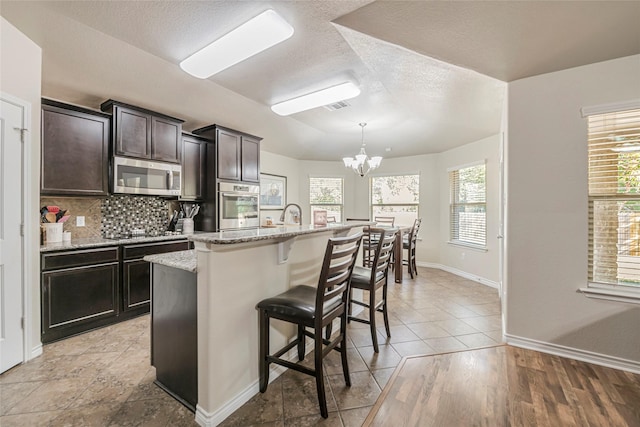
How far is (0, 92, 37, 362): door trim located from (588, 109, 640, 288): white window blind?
4.54 meters

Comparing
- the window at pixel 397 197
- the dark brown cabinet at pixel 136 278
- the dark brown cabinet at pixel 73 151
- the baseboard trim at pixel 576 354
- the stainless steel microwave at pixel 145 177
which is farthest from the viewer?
the window at pixel 397 197

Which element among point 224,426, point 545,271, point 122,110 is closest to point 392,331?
point 545,271

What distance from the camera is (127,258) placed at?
9.67 feet

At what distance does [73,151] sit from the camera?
9.01 ft

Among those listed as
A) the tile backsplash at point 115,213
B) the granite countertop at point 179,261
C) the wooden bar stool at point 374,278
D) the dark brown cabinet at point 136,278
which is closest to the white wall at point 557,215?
the wooden bar stool at point 374,278

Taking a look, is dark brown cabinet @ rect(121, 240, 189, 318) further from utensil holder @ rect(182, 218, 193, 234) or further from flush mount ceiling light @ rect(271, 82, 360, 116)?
flush mount ceiling light @ rect(271, 82, 360, 116)

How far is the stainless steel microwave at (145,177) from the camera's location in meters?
3.05

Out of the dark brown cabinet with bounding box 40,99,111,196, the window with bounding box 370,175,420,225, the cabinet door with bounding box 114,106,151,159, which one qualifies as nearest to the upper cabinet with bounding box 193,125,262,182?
the cabinet door with bounding box 114,106,151,159

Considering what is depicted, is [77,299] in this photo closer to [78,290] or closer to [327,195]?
[78,290]

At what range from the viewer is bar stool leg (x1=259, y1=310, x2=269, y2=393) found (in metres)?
1.82

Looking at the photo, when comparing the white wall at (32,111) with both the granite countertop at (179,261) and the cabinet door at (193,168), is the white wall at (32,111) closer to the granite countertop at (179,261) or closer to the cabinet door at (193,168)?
the granite countertop at (179,261)

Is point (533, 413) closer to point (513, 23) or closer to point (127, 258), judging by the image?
point (513, 23)

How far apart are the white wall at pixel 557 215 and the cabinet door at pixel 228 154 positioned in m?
3.56

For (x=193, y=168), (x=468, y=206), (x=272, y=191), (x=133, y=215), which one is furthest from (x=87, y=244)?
(x=468, y=206)
